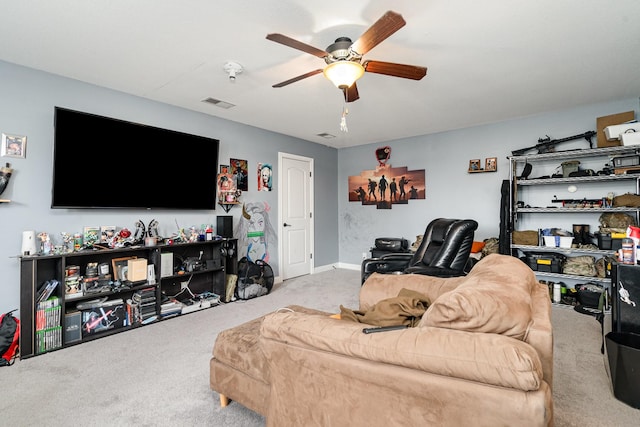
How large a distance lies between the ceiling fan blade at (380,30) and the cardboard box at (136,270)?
2.83m

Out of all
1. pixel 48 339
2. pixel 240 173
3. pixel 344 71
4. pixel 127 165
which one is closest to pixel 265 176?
pixel 240 173

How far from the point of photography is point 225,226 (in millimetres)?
4051

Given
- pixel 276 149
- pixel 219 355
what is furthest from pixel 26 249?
pixel 276 149

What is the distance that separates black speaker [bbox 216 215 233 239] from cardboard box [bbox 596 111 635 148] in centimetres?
461

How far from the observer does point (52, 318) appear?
2.62 metres

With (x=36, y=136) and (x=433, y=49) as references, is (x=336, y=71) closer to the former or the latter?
(x=433, y=49)

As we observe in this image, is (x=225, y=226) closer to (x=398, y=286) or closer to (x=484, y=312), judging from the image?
Answer: (x=398, y=286)

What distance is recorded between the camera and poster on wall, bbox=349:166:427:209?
5.33 meters

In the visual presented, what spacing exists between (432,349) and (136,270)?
3124 mm

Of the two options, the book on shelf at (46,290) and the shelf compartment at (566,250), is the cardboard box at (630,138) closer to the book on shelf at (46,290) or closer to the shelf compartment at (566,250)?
the shelf compartment at (566,250)

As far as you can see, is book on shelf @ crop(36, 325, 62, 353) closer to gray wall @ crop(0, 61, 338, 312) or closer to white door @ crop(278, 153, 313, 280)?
gray wall @ crop(0, 61, 338, 312)

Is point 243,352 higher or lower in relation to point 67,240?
lower

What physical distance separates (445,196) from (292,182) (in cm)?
255

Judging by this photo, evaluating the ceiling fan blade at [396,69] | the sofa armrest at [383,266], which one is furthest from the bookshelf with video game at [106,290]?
the ceiling fan blade at [396,69]
